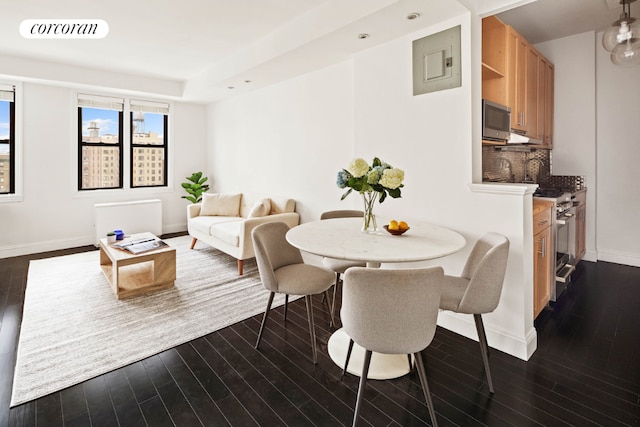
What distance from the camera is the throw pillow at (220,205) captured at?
5125 mm

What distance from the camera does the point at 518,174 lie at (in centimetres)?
423

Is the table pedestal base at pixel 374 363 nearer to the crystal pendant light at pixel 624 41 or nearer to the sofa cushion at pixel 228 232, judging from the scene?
the sofa cushion at pixel 228 232

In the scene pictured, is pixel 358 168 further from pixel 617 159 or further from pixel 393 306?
pixel 617 159

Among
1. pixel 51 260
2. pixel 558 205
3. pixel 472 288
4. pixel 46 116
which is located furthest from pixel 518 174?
pixel 46 116

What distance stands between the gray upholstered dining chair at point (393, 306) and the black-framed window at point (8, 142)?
563 centimetres

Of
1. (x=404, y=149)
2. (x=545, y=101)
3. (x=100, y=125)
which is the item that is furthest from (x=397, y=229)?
(x=100, y=125)

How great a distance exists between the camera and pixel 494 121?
2672mm

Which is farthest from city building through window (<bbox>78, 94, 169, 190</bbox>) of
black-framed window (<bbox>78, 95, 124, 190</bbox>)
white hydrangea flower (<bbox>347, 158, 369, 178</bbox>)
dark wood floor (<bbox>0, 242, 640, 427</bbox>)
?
white hydrangea flower (<bbox>347, 158, 369, 178</bbox>)

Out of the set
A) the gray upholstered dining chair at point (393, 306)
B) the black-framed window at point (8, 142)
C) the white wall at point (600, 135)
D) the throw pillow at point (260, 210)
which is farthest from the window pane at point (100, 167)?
the white wall at point (600, 135)

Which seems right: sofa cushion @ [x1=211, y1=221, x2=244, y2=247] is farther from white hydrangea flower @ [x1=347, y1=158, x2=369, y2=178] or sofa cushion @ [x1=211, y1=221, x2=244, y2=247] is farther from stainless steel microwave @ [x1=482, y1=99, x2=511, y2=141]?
stainless steel microwave @ [x1=482, y1=99, x2=511, y2=141]

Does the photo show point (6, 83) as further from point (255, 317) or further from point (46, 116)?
point (255, 317)

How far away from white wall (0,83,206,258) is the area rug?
0.96 m

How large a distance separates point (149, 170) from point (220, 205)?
1956 millimetres

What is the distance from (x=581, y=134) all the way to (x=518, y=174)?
0.91 m
